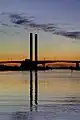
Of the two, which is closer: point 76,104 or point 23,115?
point 23,115

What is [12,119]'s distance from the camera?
41.9 feet

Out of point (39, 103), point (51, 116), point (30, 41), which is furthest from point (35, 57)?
point (51, 116)

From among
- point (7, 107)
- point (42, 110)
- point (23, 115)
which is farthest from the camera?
point (7, 107)

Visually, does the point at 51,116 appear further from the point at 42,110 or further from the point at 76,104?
the point at 76,104

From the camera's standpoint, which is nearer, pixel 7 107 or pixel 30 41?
pixel 7 107

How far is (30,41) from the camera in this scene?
2297 inches

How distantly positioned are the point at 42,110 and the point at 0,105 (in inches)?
87.4

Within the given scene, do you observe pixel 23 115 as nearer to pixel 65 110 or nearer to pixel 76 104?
pixel 65 110

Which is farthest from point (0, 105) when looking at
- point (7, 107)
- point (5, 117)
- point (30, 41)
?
point (30, 41)

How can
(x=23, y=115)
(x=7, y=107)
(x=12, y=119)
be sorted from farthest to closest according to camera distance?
1. (x=7, y=107)
2. (x=23, y=115)
3. (x=12, y=119)

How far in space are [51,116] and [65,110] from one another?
4.82ft

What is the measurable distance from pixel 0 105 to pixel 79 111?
11.2 ft

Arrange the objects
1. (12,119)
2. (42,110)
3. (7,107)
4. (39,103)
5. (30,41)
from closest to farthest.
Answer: (12,119) < (42,110) < (7,107) < (39,103) < (30,41)

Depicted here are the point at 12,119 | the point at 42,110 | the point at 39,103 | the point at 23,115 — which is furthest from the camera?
the point at 39,103
